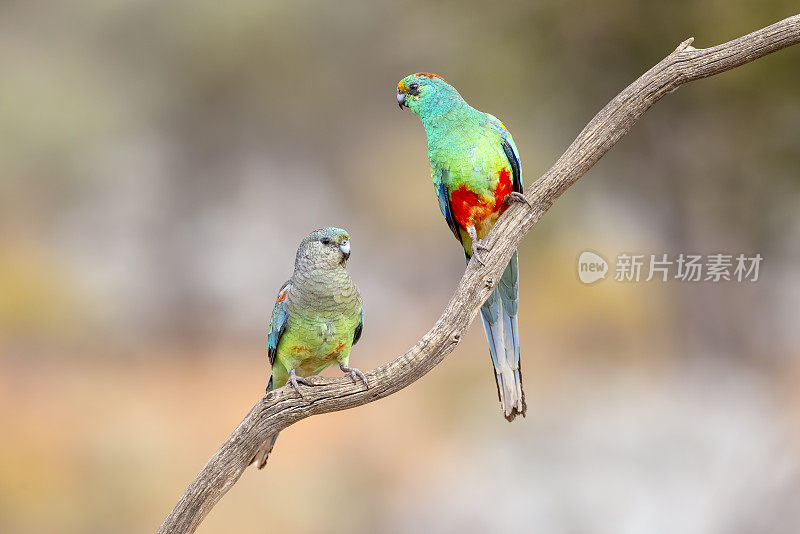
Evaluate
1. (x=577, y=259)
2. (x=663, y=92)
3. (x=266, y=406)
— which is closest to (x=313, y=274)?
(x=266, y=406)

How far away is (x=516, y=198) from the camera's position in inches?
102

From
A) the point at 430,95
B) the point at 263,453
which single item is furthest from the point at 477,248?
the point at 263,453

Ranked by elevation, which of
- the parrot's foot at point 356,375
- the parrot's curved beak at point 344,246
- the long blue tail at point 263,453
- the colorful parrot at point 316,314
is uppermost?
the parrot's curved beak at point 344,246

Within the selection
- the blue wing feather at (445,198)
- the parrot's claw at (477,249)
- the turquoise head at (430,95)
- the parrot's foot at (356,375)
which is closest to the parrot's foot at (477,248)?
the parrot's claw at (477,249)

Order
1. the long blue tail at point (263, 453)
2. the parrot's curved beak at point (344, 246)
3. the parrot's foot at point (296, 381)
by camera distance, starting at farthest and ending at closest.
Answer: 1. the long blue tail at point (263, 453)
2. the parrot's foot at point (296, 381)
3. the parrot's curved beak at point (344, 246)

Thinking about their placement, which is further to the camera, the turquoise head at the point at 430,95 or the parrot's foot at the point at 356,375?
the turquoise head at the point at 430,95

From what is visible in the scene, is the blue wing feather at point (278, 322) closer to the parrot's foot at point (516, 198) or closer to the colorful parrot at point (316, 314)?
the colorful parrot at point (316, 314)

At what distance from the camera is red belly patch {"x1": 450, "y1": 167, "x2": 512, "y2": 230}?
2.58 metres

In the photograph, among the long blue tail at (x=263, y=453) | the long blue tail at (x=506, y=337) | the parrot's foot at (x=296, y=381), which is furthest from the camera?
the long blue tail at (x=506, y=337)

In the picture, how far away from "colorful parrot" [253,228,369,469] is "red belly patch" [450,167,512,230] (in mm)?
516

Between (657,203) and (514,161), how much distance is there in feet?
7.92

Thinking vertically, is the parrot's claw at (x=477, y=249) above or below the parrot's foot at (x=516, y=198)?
below

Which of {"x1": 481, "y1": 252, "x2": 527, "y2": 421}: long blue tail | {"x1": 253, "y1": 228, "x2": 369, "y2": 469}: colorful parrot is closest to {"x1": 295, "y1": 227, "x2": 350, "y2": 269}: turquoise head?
{"x1": 253, "y1": 228, "x2": 369, "y2": 469}: colorful parrot

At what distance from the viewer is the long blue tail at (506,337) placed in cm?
270
